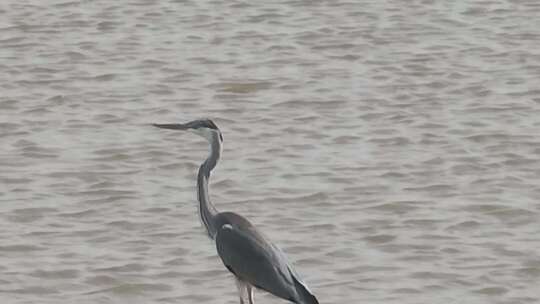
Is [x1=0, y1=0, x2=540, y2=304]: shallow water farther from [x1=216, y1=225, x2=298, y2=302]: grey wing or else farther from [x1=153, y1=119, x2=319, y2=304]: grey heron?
[x1=216, y1=225, x2=298, y2=302]: grey wing

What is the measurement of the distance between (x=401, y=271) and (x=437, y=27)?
7.81 meters

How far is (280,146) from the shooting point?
15023 mm

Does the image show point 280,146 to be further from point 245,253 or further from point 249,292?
point 245,253

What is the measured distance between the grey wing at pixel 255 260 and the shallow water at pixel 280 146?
1023 mm

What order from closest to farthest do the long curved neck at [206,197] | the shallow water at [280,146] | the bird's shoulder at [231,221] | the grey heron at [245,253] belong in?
the grey heron at [245,253] → the bird's shoulder at [231,221] → the long curved neck at [206,197] → the shallow water at [280,146]

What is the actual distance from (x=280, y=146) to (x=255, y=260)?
491 cm

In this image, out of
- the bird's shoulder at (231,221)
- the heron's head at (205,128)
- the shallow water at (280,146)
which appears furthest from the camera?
the shallow water at (280,146)

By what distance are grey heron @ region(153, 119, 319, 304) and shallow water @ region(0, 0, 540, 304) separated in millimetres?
907

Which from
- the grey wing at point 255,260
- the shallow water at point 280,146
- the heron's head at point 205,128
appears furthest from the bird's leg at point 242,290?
the heron's head at point 205,128

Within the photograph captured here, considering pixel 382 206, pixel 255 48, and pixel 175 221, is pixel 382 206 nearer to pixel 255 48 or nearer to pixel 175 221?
pixel 175 221

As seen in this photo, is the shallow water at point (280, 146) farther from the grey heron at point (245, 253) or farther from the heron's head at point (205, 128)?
the heron's head at point (205, 128)

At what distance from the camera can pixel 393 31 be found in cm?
1920

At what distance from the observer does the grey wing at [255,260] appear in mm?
9969

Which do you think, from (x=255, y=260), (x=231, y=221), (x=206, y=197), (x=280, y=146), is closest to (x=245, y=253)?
(x=255, y=260)
